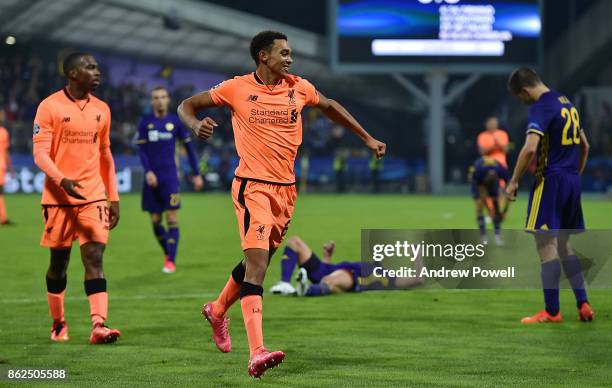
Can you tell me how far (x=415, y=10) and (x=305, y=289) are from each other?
25.9 m

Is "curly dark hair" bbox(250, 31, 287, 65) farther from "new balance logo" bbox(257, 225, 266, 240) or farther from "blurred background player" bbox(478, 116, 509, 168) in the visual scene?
"blurred background player" bbox(478, 116, 509, 168)

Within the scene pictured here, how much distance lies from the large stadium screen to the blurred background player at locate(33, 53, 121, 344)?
2812 centimetres

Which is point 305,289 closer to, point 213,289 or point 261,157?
point 213,289

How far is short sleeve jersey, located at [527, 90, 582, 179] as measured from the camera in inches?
367

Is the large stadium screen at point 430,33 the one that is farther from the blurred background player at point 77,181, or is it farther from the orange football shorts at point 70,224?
the orange football shorts at point 70,224

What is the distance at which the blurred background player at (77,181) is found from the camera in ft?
27.7

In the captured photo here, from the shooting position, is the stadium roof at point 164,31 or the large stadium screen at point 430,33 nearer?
the large stadium screen at point 430,33

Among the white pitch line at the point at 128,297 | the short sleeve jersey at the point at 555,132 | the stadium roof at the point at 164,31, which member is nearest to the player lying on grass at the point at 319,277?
the white pitch line at the point at 128,297

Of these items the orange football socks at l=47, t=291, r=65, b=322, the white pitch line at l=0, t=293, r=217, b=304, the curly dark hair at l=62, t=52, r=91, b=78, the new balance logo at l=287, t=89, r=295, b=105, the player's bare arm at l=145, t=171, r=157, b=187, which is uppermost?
the curly dark hair at l=62, t=52, r=91, b=78

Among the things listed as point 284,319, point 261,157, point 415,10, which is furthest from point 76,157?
point 415,10

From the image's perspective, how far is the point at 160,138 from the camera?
46.4 feet

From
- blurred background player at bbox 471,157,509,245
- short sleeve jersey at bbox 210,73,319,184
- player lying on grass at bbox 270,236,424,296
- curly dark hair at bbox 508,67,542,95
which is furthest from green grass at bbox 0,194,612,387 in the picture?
blurred background player at bbox 471,157,509,245

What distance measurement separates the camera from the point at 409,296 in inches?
455

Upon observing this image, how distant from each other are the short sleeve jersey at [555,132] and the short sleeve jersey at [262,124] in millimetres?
2574
